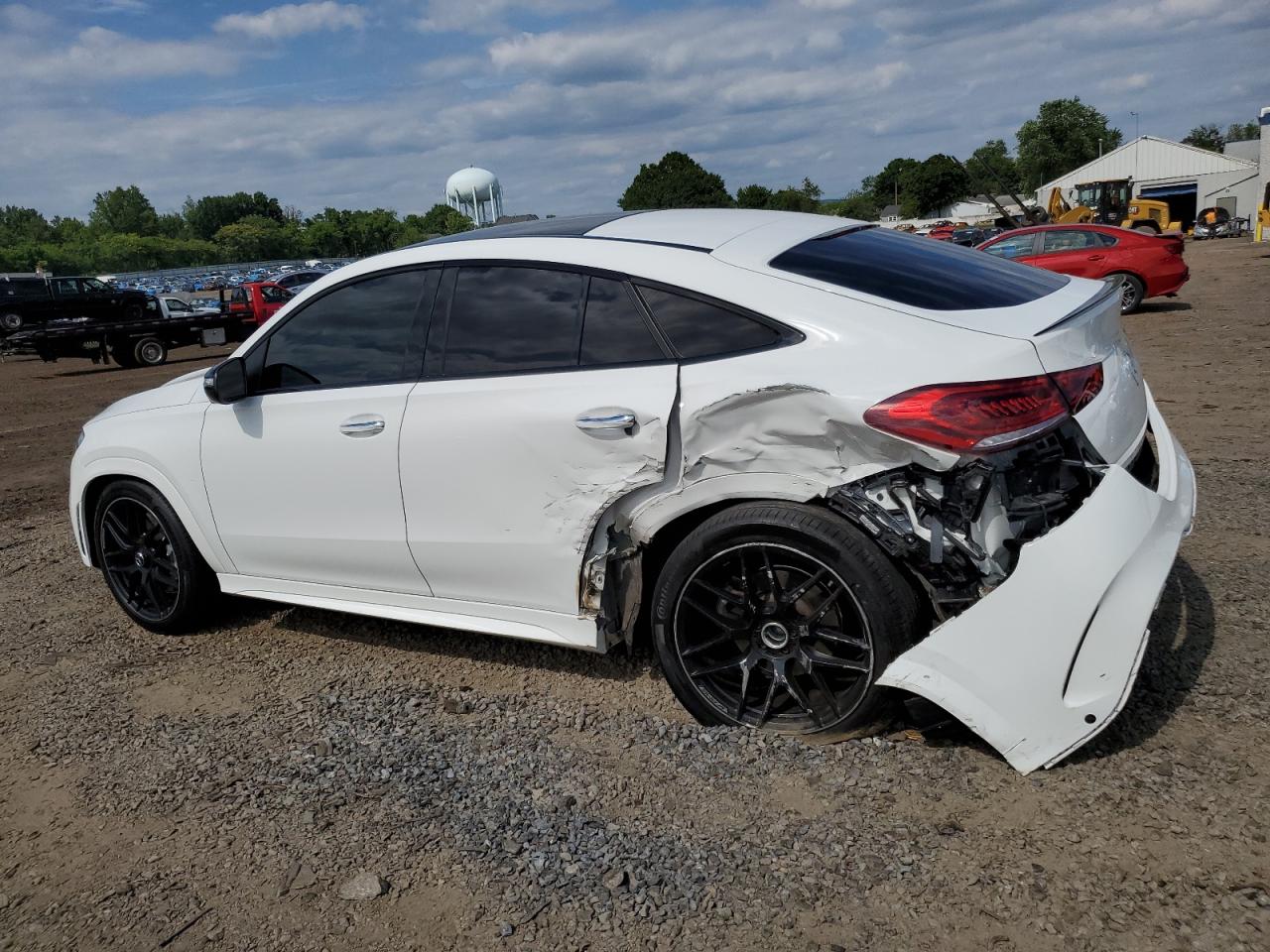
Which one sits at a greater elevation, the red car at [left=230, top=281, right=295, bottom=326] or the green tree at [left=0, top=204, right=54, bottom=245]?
the green tree at [left=0, top=204, right=54, bottom=245]

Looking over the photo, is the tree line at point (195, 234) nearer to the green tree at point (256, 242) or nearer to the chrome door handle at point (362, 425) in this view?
the green tree at point (256, 242)

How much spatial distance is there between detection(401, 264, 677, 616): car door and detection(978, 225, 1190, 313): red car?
13.7 metres

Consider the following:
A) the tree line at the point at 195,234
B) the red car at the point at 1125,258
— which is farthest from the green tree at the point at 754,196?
the red car at the point at 1125,258

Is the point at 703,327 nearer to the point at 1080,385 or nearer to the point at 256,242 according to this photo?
the point at 1080,385

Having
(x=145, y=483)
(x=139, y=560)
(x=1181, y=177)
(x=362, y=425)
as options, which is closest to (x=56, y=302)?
(x=139, y=560)

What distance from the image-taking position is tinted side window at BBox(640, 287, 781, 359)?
3.06 meters

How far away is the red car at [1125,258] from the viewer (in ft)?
49.9

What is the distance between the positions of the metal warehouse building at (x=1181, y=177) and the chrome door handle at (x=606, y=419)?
63305 mm

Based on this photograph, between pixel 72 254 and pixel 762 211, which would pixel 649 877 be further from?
pixel 72 254

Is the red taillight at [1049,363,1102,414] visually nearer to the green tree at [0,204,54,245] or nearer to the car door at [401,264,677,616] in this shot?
the car door at [401,264,677,616]

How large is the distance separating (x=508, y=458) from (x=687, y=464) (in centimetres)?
65

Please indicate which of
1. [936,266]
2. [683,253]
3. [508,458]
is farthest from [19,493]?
[936,266]

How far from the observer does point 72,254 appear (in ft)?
285

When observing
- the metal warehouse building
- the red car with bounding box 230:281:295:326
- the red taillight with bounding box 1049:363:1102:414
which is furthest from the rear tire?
the metal warehouse building
